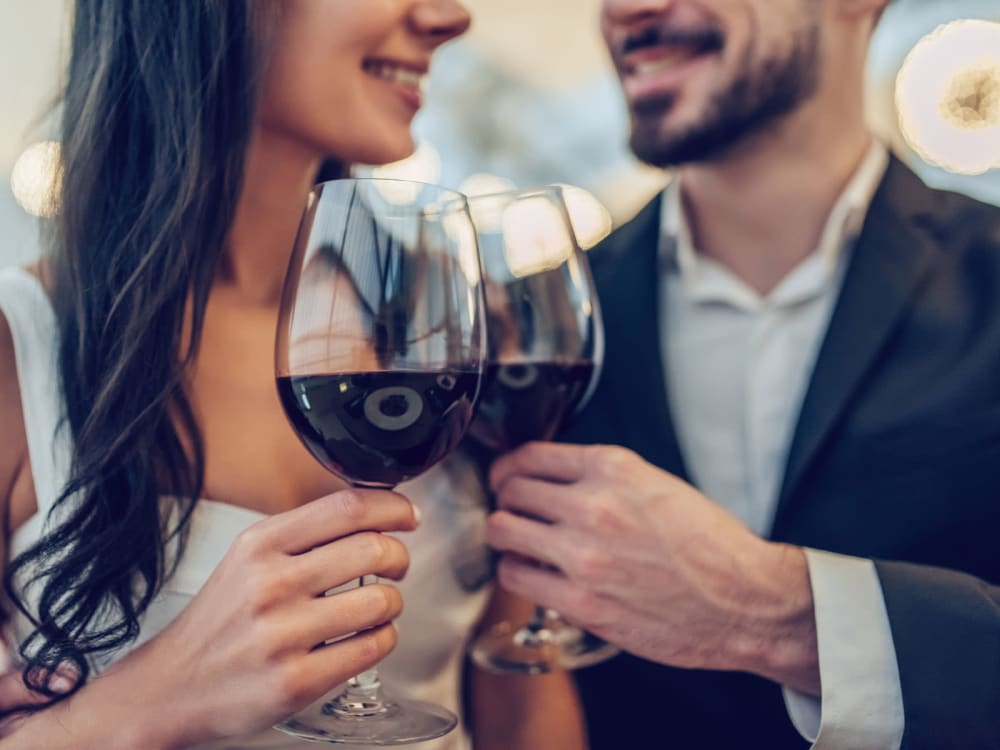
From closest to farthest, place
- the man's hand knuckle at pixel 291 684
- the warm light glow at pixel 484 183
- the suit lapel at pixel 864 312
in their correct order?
the man's hand knuckle at pixel 291 684 → the suit lapel at pixel 864 312 → the warm light glow at pixel 484 183

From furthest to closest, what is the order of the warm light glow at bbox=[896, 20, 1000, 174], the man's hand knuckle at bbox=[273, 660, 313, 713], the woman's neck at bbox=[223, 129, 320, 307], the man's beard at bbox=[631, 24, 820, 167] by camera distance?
the warm light glow at bbox=[896, 20, 1000, 174] → the man's beard at bbox=[631, 24, 820, 167] → the woman's neck at bbox=[223, 129, 320, 307] → the man's hand knuckle at bbox=[273, 660, 313, 713]

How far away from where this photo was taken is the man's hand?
1096 mm

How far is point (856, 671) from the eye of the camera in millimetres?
1081

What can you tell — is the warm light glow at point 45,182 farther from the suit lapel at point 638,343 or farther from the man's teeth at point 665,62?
the man's teeth at point 665,62

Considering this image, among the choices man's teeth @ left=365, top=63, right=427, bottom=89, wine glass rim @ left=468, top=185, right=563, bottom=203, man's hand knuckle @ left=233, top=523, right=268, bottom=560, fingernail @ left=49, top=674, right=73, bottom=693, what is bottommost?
fingernail @ left=49, top=674, right=73, bottom=693

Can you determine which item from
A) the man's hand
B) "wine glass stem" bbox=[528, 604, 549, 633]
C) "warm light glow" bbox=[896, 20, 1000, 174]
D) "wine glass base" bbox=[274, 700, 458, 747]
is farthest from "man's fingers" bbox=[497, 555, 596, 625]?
"warm light glow" bbox=[896, 20, 1000, 174]

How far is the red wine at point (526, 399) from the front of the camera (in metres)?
1.11

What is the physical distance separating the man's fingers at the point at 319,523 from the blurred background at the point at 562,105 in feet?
2.16

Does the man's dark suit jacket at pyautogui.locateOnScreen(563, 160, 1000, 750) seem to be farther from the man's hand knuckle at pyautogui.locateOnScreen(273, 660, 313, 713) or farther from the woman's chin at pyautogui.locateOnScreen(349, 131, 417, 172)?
the man's hand knuckle at pyautogui.locateOnScreen(273, 660, 313, 713)

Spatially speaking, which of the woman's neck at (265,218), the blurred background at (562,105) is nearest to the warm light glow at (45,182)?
the blurred background at (562,105)

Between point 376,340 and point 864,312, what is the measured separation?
0.99m

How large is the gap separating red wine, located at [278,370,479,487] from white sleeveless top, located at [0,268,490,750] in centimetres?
31

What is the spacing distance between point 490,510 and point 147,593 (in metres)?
0.52

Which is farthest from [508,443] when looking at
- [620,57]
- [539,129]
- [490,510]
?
[539,129]
